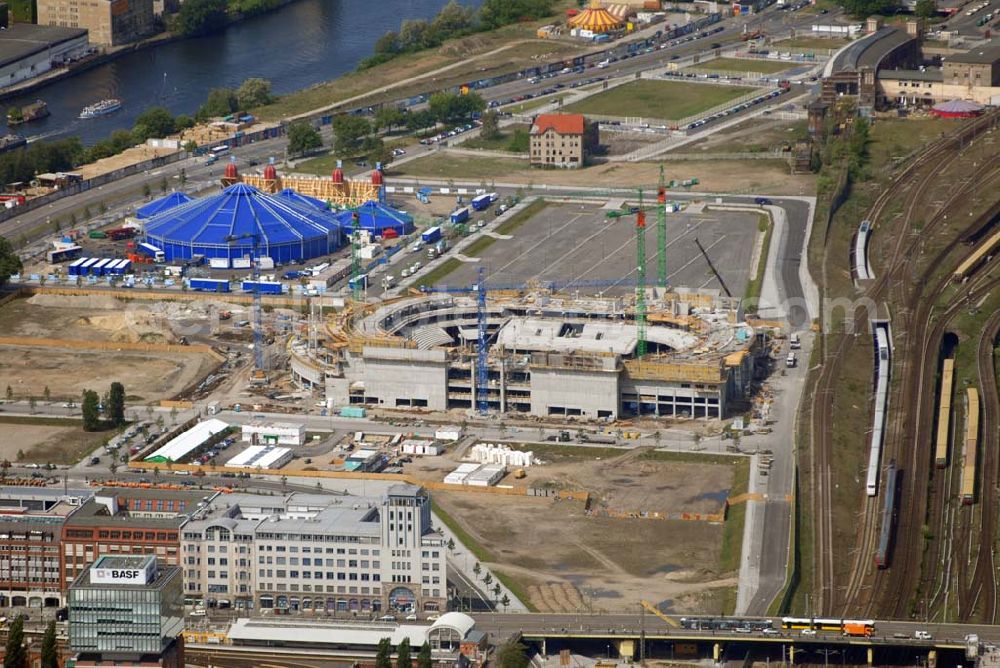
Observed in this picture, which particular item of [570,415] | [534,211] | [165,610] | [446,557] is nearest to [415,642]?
[446,557]

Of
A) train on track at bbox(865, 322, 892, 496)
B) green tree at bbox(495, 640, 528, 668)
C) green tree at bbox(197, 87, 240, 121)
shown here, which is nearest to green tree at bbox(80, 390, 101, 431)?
green tree at bbox(495, 640, 528, 668)

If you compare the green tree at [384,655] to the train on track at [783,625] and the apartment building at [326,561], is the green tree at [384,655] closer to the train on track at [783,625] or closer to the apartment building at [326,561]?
the apartment building at [326,561]

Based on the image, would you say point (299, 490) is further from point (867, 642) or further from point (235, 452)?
point (867, 642)

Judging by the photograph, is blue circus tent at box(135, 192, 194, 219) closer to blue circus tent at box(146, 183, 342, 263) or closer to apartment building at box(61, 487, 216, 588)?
blue circus tent at box(146, 183, 342, 263)

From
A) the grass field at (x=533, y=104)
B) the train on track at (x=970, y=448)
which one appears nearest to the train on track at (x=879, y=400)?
the train on track at (x=970, y=448)

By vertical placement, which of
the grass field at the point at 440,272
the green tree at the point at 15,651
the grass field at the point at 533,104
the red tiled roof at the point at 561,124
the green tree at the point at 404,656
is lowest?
the green tree at the point at 404,656

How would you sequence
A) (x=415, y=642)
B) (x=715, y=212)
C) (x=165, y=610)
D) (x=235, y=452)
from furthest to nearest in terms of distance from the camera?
(x=715, y=212), (x=235, y=452), (x=415, y=642), (x=165, y=610)

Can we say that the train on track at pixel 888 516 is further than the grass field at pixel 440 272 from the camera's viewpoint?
No
